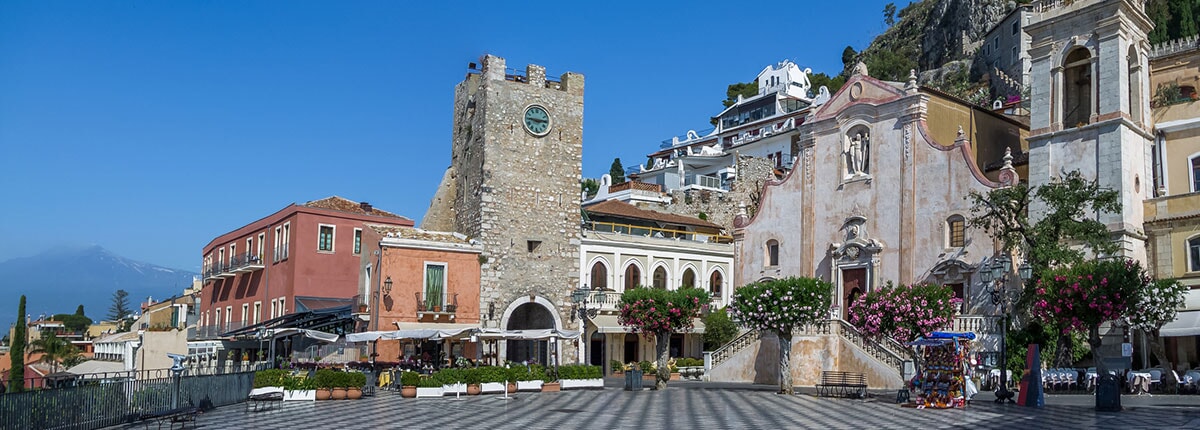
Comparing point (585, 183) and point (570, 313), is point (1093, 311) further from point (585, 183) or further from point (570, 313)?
point (585, 183)

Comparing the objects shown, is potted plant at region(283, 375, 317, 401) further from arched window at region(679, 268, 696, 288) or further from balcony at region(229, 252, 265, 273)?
arched window at region(679, 268, 696, 288)

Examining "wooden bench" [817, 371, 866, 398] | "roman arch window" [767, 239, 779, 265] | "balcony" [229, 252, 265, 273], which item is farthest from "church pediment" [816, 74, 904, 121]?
"balcony" [229, 252, 265, 273]

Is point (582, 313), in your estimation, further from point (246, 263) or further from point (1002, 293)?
point (1002, 293)

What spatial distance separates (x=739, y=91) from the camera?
382ft

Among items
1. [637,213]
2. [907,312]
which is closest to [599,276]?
[637,213]

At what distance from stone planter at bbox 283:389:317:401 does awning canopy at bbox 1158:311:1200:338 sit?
25123 millimetres

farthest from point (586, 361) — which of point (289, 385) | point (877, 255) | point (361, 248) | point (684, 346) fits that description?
point (289, 385)

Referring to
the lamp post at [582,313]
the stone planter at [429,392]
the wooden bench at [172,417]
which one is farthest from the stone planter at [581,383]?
the wooden bench at [172,417]

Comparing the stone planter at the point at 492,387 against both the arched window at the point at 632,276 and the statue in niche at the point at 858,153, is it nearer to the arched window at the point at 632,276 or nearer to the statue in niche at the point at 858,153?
the statue in niche at the point at 858,153

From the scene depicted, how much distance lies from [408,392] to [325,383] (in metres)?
2.57

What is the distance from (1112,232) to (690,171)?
4962cm

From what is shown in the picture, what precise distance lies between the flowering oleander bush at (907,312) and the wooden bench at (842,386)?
1707 millimetres

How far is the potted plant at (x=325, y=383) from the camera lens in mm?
27891

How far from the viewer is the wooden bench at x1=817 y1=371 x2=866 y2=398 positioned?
28.4m
